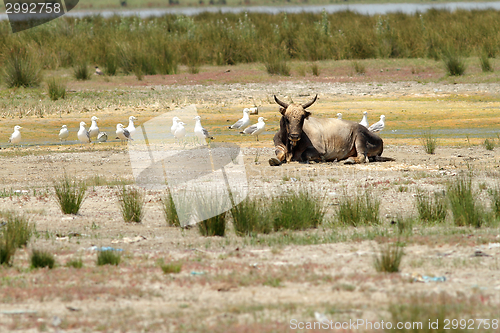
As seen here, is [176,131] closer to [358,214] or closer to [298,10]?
[358,214]

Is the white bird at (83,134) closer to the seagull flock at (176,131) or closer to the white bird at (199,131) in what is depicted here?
the seagull flock at (176,131)

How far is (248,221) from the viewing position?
353 inches

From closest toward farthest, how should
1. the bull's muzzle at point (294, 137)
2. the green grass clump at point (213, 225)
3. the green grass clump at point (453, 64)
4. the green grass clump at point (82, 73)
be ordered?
the green grass clump at point (213, 225) < the bull's muzzle at point (294, 137) < the green grass clump at point (453, 64) < the green grass clump at point (82, 73)

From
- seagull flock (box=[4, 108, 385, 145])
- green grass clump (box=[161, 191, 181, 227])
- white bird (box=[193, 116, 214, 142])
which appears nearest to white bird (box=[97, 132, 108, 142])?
seagull flock (box=[4, 108, 385, 145])

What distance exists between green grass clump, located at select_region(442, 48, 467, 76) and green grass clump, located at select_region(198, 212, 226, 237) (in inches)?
807

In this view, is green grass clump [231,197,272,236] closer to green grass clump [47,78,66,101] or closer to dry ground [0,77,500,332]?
dry ground [0,77,500,332]

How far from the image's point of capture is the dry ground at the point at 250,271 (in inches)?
225

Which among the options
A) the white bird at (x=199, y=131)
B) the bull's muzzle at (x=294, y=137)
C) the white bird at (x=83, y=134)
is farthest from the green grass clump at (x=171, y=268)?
the white bird at (x=83, y=134)

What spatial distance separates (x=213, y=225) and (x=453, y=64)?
20634 mm

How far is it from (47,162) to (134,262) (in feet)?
28.2

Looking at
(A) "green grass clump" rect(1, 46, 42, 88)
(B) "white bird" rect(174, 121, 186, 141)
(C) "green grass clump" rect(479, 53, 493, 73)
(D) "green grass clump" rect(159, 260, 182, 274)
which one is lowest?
(D) "green grass clump" rect(159, 260, 182, 274)

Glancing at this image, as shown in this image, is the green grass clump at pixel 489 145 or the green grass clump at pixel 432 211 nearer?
the green grass clump at pixel 432 211

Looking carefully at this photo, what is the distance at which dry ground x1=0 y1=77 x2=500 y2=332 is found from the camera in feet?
18.7

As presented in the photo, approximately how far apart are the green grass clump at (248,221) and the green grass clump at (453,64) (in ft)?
66.1
